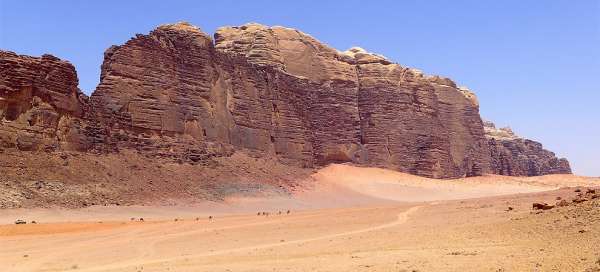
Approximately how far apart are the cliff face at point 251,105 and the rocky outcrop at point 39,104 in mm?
53

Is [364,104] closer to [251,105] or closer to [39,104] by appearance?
[251,105]

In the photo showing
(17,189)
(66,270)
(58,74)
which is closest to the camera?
(66,270)

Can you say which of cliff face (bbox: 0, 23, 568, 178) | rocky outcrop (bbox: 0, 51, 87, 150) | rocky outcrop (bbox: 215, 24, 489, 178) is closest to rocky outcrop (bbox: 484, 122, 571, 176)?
cliff face (bbox: 0, 23, 568, 178)

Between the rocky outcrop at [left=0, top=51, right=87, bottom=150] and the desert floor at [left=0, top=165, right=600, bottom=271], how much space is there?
14.8 ft

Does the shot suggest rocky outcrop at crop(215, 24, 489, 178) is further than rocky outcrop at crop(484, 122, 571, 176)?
No

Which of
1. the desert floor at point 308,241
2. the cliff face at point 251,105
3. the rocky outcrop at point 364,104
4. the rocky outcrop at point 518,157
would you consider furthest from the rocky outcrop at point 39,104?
the rocky outcrop at point 518,157

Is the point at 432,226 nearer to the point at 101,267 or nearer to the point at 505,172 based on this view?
the point at 101,267

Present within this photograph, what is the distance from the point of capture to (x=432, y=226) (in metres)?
18.0

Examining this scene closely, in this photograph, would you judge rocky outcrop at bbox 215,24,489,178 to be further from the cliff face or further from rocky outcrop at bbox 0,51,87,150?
rocky outcrop at bbox 0,51,87,150

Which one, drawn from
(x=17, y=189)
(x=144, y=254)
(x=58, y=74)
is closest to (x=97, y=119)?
(x=58, y=74)

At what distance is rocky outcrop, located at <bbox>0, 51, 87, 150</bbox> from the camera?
86.2 ft

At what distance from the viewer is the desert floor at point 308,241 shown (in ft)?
36.3

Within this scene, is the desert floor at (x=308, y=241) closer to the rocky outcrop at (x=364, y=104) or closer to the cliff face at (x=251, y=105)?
the cliff face at (x=251, y=105)

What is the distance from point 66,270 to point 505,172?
6701 centimetres
